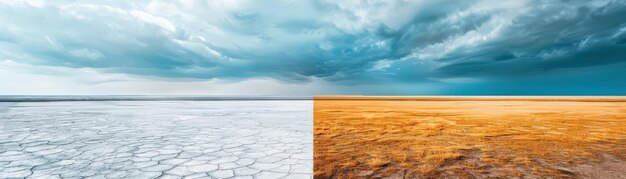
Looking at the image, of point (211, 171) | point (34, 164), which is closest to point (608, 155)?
point (211, 171)

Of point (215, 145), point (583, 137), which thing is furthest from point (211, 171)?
point (583, 137)

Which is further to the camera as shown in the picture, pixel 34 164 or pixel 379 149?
pixel 379 149

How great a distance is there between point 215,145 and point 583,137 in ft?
21.6

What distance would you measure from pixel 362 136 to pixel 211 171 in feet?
11.1

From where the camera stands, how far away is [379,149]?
15.9ft

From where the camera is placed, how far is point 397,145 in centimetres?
518

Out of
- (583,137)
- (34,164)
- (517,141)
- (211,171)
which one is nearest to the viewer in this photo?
(211,171)

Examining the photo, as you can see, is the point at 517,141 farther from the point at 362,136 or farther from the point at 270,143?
the point at 270,143

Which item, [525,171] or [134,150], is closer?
[525,171]

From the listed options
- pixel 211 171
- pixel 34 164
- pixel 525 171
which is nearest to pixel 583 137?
pixel 525 171

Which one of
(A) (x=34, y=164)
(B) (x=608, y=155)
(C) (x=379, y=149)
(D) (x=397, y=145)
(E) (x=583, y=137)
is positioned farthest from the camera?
(E) (x=583, y=137)

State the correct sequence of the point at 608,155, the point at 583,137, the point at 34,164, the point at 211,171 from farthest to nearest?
the point at 583,137, the point at 608,155, the point at 34,164, the point at 211,171

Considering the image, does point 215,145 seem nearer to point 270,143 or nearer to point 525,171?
point 270,143

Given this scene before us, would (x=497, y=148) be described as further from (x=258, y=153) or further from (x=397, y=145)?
(x=258, y=153)
